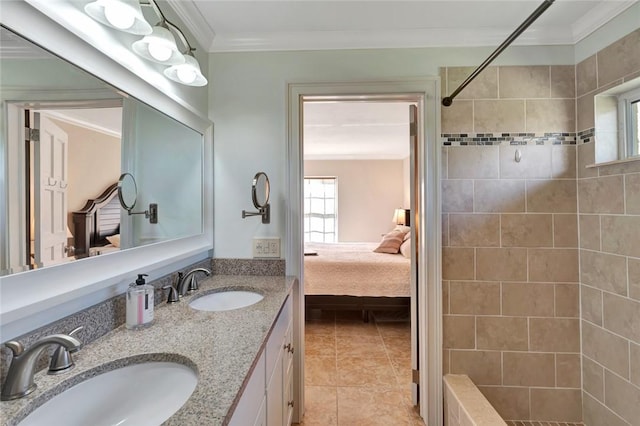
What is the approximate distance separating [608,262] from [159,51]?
7.75 feet

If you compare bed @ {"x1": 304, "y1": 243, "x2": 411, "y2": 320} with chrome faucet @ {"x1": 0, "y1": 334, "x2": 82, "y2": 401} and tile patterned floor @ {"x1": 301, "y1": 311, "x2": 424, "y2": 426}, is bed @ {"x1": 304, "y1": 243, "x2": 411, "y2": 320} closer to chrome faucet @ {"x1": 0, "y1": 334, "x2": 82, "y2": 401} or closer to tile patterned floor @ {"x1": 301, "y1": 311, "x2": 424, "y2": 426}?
tile patterned floor @ {"x1": 301, "y1": 311, "x2": 424, "y2": 426}

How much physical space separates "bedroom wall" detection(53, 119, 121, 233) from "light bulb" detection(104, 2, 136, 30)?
1.17 feet

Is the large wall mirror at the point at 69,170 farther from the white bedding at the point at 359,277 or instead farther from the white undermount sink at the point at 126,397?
the white bedding at the point at 359,277

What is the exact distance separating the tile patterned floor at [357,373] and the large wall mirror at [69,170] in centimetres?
146

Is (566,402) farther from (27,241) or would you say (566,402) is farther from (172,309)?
(27,241)

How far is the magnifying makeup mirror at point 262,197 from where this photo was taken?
1.53m

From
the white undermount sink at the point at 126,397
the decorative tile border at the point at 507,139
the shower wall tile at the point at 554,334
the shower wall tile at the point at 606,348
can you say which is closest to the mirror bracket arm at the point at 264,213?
the white undermount sink at the point at 126,397

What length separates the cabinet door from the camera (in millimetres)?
1078

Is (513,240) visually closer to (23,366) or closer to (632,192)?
(632,192)

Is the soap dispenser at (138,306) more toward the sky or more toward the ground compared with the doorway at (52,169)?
more toward the ground

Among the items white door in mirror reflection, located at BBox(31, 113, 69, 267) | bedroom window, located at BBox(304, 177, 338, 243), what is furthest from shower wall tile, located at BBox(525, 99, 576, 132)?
bedroom window, located at BBox(304, 177, 338, 243)

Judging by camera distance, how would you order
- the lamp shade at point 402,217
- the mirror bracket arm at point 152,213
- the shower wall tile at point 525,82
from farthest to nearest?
the lamp shade at point 402,217, the shower wall tile at point 525,82, the mirror bracket arm at point 152,213

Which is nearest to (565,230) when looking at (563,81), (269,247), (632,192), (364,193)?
(632,192)

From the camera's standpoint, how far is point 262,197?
5.30 ft
